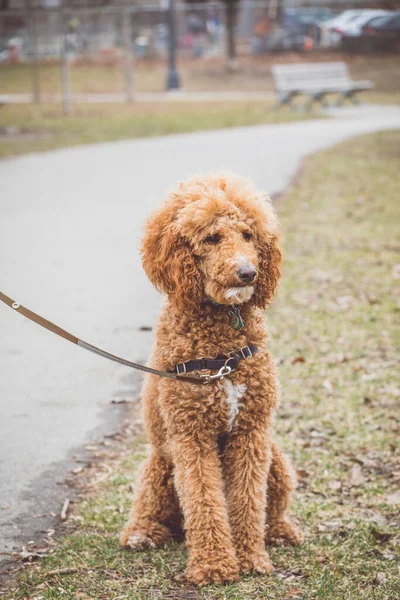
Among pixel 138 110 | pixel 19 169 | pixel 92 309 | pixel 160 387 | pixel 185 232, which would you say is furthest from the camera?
pixel 138 110

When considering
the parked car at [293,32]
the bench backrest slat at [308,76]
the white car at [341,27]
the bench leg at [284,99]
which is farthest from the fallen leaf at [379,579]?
the parked car at [293,32]

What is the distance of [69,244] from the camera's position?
31.4 ft

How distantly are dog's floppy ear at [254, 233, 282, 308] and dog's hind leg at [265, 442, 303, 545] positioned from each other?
2.33 ft

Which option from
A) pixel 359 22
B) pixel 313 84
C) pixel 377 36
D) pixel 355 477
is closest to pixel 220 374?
pixel 355 477

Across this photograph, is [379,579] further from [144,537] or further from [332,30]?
[332,30]

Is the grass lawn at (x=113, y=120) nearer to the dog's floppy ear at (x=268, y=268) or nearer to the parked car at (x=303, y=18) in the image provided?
the dog's floppy ear at (x=268, y=268)

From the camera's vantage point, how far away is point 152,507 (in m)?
3.78

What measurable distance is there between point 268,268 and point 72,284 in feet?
16.1

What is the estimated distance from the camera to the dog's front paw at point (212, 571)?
3418mm

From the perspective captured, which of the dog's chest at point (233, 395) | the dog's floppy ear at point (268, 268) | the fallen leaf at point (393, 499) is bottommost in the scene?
the fallen leaf at point (393, 499)

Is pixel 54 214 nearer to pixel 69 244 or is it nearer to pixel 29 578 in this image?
pixel 69 244

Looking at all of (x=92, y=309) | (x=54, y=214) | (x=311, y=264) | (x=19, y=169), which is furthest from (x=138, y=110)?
(x=92, y=309)

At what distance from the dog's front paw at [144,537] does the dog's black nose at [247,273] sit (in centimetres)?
123

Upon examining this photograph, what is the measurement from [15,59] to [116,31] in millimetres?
5409
